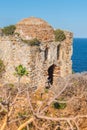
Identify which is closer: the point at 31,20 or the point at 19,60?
the point at 19,60

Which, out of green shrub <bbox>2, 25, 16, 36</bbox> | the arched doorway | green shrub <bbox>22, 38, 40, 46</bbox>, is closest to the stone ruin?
the arched doorway

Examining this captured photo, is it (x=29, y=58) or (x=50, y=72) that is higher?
(x=29, y=58)

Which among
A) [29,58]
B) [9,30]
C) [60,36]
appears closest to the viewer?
[29,58]

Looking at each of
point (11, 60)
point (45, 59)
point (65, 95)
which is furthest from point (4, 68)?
point (65, 95)

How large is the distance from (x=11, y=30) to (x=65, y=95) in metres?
9.29

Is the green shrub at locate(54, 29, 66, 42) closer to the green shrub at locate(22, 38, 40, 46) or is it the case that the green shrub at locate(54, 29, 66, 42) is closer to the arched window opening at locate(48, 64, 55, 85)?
the arched window opening at locate(48, 64, 55, 85)

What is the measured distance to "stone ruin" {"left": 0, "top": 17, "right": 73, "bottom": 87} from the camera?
34156mm

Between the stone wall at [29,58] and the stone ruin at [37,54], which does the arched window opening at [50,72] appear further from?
the stone wall at [29,58]

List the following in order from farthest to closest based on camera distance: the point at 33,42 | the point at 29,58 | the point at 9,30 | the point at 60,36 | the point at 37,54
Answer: the point at 60,36
the point at 9,30
the point at 37,54
the point at 33,42
the point at 29,58

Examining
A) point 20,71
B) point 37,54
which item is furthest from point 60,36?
point 20,71

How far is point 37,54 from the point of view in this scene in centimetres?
3450

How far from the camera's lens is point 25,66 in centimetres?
3391

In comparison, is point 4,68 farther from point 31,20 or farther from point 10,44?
point 31,20

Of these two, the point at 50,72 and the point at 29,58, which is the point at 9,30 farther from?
the point at 50,72
